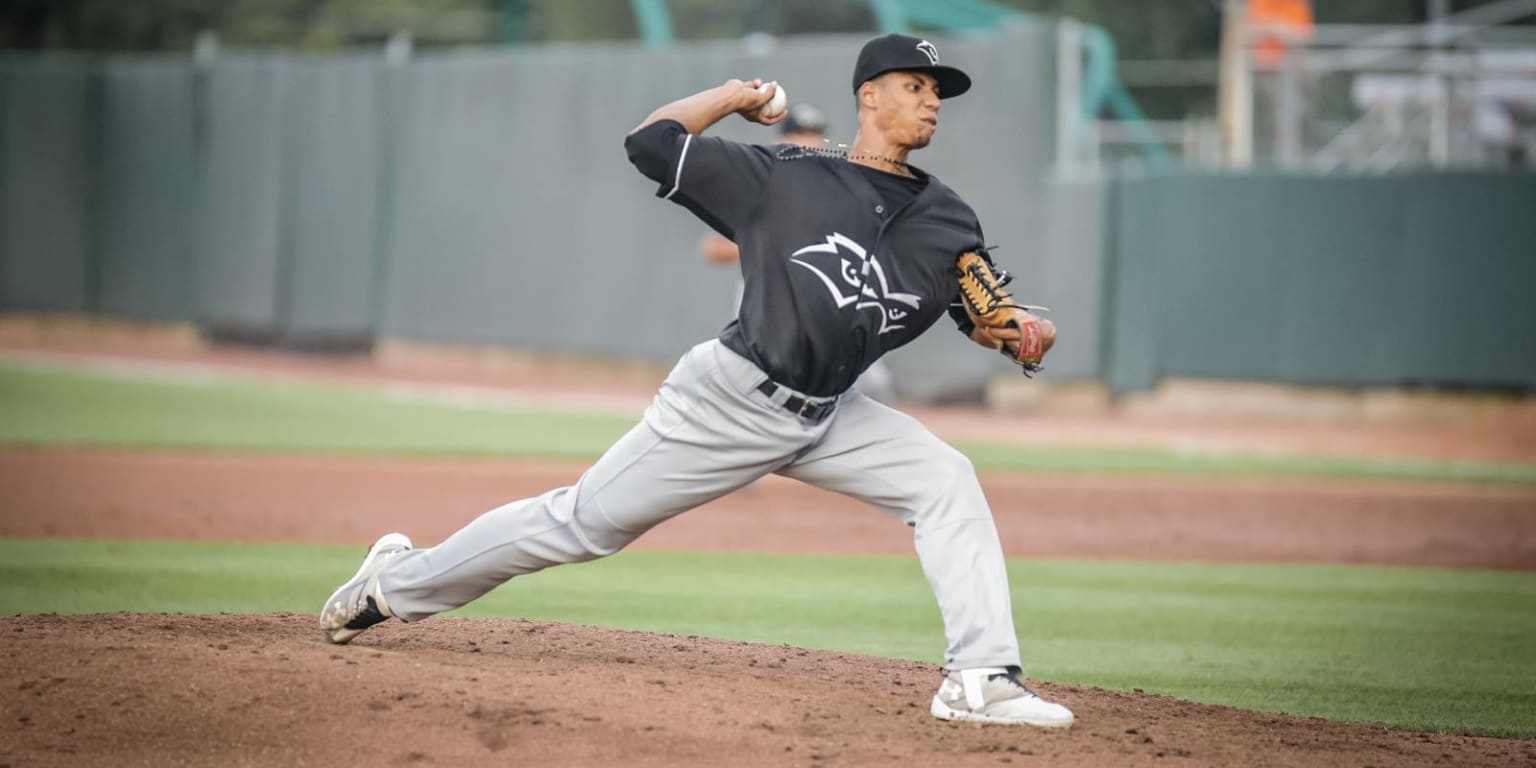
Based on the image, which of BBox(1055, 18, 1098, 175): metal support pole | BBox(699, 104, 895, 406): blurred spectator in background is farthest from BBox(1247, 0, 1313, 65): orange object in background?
BBox(699, 104, 895, 406): blurred spectator in background

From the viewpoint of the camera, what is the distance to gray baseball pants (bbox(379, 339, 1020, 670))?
4590mm

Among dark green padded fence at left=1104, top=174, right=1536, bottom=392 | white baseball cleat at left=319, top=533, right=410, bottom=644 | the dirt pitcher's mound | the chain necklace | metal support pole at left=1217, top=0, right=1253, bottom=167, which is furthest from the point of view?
metal support pole at left=1217, top=0, right=1253, bottom=167

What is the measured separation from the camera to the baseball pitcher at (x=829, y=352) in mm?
4562

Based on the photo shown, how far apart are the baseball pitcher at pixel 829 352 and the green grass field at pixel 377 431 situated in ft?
29.0

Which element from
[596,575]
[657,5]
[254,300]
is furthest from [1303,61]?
[254,300]

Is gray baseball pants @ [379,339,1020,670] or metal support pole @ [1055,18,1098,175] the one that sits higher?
metal support pole @ [1055,18,1098,175]

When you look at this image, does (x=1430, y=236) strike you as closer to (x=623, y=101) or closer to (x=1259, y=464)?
(x=1259, y=464)

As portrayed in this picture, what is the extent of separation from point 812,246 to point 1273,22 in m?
17.0

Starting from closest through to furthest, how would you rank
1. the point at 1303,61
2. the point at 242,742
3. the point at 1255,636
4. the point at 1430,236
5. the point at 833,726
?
the point at 242,742
the point at 833,726
the point at 1255,636
the point at 1430,236
the point at 1303,61

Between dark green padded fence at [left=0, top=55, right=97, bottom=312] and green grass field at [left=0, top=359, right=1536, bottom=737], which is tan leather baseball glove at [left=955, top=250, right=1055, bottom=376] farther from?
dark green padded fence at [left=0, top=55, right=97, bottom=312]

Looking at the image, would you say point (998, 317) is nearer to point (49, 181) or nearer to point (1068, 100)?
point (1068, 100)

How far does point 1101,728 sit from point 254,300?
68.5ft

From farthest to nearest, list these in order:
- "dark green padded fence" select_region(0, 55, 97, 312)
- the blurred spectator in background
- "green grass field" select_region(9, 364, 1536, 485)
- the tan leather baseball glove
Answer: "dark green padded fence" select_region(0, 55, 97, 312)
"green grass field" select_region(9, 364, 1536, 485)
the blurred spectator in background
the tan leather baseball glove

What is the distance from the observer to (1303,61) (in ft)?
56.7
